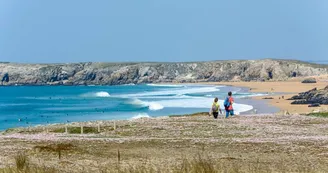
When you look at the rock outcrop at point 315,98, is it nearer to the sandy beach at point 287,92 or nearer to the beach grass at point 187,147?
the sandy beach at point 287,92

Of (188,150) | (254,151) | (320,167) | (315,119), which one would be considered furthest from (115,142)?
(315,119)

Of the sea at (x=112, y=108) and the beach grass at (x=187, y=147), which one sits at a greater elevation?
the beach grass at (x=187, y=147)

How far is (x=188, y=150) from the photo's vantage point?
24562 millimetres

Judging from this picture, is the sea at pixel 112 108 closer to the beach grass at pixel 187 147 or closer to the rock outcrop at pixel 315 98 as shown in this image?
the rock outcrop at pixel 315 98

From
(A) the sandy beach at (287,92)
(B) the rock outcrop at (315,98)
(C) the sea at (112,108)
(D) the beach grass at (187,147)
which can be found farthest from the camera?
(C) the sea at (112,108)

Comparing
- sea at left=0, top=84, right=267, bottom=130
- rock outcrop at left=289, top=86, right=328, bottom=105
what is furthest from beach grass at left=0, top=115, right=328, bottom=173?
rock outcrop at left=289, top=86, right=328, bottom=105

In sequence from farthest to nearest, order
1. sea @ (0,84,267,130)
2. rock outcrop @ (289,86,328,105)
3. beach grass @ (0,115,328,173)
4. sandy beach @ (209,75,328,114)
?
sea @ (0,84,267,130)
rock outcrop @ (289,86,328,105)
sandy beach @ (209,75,328,114)
beach grass @ (0,115,328,173)

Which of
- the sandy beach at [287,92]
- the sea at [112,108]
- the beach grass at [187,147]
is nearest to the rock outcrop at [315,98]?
the sandy beach at [287,92]

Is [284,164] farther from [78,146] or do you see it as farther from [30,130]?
[30,130]

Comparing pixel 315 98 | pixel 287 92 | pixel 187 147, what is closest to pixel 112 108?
pixel 315 98

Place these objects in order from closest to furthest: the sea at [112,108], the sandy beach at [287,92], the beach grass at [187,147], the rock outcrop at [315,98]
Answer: the beach grass at [187,147], the sandy beach at [287,92], the rock outcrop at [315,98], the sea at [112,108]

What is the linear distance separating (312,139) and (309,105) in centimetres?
4676

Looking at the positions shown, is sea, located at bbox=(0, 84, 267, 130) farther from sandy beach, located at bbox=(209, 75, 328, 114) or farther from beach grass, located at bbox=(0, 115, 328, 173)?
beach grass, located at bbox=(0, 115, 328, 173)

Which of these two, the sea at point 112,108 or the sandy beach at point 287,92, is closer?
the sandy beach at point 287,92
